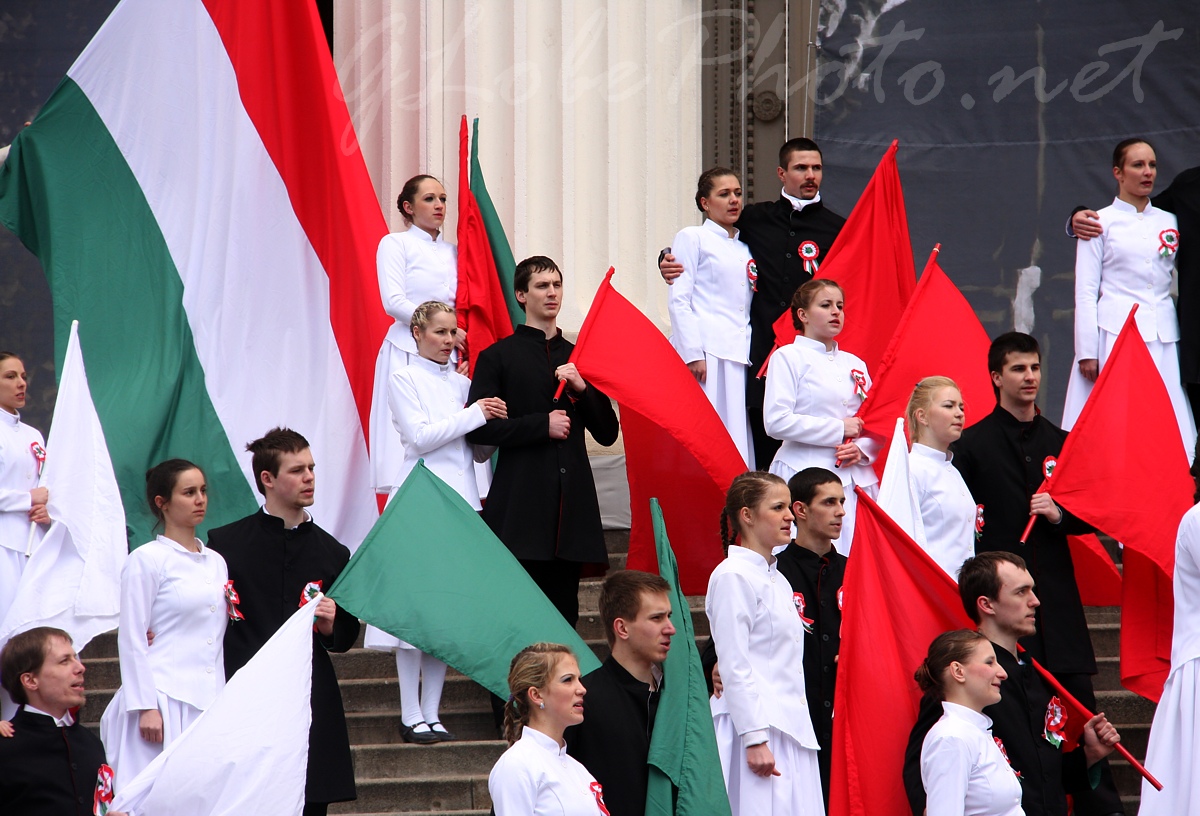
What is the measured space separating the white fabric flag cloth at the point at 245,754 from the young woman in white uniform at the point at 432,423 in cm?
170

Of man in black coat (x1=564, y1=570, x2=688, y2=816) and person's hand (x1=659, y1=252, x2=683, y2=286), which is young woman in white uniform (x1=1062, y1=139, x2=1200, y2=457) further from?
man in black coat (x1=564, y1=570, x2=688, y2=816)

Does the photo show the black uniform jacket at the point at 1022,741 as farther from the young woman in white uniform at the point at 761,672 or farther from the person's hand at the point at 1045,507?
the person's hand at the point at 1045,507

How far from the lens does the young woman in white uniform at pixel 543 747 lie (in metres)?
4.95

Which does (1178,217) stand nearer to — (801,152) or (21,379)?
(801,152)

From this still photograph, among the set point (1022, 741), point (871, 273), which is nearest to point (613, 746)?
point (1022, 741)

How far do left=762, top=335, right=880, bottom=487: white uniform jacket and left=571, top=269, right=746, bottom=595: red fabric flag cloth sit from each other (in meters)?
0.26

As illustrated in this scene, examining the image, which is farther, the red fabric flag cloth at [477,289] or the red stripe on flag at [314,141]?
the red stripe on flag at [314,141]

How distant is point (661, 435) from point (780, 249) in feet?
4.89

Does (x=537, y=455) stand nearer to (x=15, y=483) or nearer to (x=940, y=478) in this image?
(x=940, y=478)

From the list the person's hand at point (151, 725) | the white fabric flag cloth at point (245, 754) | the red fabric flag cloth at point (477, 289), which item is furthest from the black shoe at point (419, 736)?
the red fabric flag cloth at point (477, 289)

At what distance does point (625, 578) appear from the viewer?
5555 mm

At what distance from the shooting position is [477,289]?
8641mm

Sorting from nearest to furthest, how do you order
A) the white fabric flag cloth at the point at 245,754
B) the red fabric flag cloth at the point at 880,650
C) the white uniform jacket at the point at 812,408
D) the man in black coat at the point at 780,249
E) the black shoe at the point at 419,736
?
the white fabric flag cloth at the point at 245,754
the red fabric flag cloth at the point at 880,650
the black shoe at the point at 419,736
the white uniform jacket at the point at 812,408
the man in black coat at the point at 780,249

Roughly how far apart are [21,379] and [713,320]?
330 centimetres
